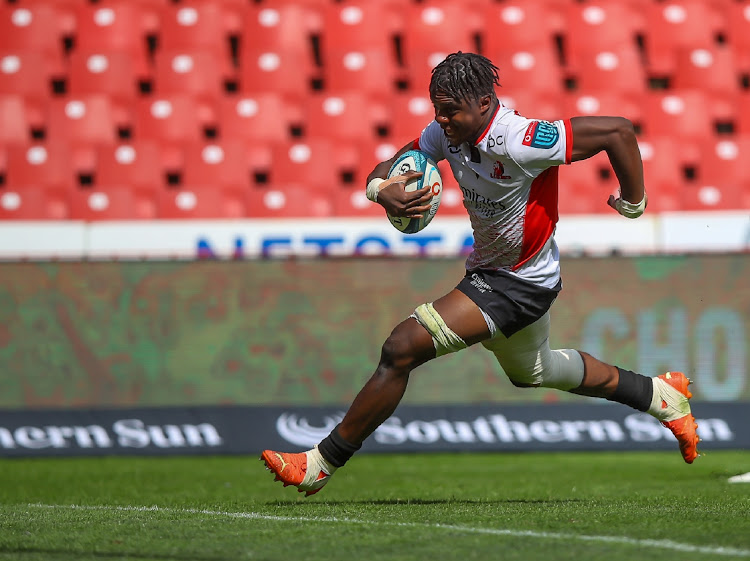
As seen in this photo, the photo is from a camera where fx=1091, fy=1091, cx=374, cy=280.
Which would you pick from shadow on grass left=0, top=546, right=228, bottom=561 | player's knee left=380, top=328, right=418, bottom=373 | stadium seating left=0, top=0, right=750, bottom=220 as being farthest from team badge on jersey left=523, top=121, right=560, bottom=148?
stadium seating left=0, top=0, right=750, bottom=220

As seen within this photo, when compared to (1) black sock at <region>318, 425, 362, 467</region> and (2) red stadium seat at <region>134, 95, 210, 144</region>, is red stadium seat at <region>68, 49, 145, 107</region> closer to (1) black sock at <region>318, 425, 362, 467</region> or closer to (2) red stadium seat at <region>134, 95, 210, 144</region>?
(2) red stadium seat at <region>134, 95, 210, 144</region>

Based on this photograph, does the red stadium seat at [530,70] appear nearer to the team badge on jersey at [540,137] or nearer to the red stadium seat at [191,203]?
the red stadium seat at [191,203]

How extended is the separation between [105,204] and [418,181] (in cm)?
820

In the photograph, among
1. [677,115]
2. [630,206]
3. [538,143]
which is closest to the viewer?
[538,143]

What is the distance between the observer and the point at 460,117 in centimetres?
509

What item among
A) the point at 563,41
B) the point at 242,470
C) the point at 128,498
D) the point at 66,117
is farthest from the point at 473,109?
the point at 563,41

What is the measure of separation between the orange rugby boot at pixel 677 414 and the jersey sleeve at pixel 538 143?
157 centimetres

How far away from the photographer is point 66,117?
14.0 metres

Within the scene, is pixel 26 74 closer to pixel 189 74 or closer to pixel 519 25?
pixel 189 74

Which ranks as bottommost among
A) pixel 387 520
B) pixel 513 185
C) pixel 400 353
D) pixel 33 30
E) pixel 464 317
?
pixel 387 520

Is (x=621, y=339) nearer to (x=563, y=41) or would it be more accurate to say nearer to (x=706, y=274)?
(x=706, y=274)

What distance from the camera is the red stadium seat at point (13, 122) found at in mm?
13945

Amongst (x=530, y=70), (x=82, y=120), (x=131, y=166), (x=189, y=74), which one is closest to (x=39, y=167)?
(x=82, y=120)

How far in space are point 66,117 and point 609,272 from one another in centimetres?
752
